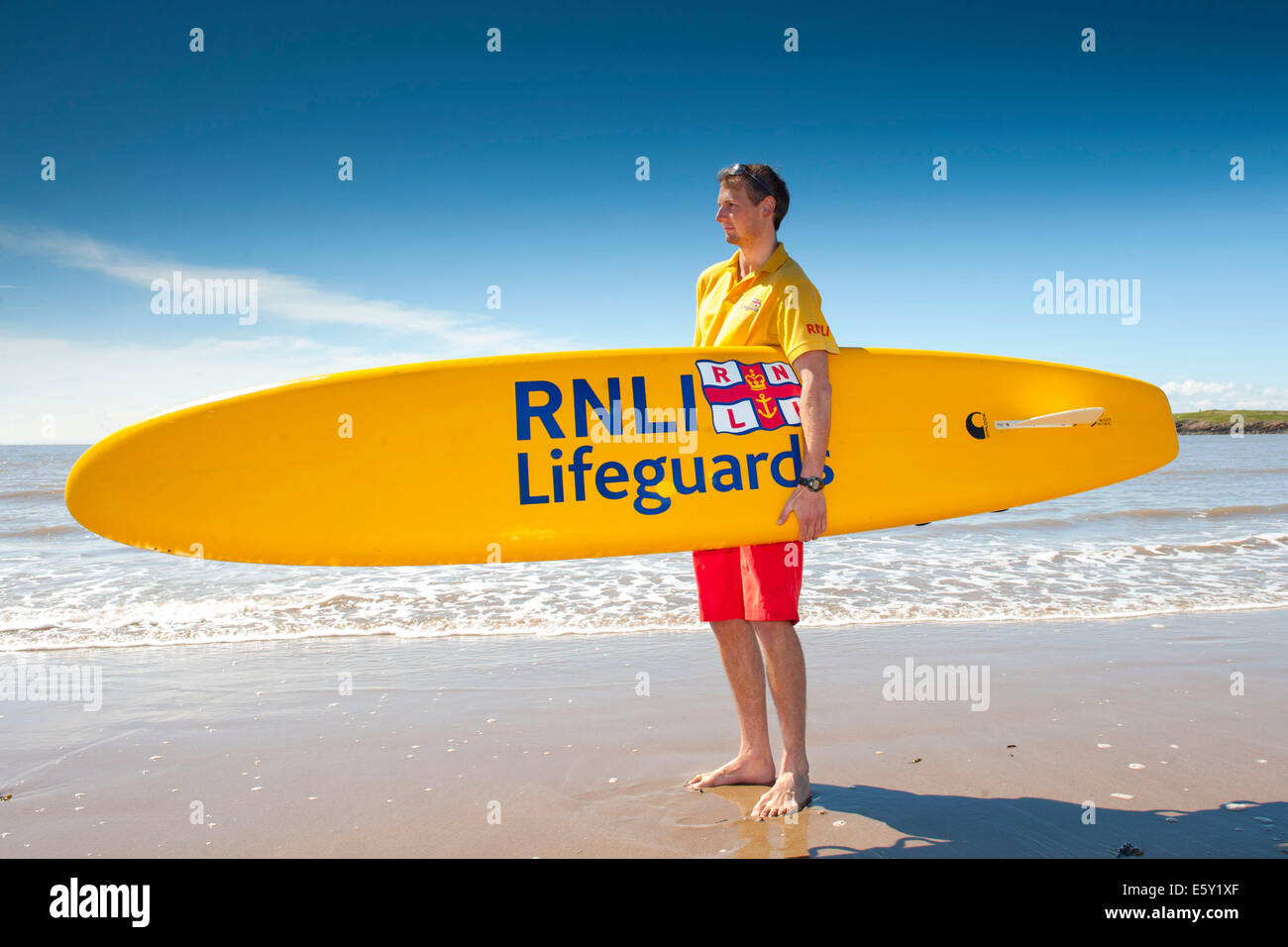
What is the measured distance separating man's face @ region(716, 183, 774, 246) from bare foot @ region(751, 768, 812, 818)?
1546mm

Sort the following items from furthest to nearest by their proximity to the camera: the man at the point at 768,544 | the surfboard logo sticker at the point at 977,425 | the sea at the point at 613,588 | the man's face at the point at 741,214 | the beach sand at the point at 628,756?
the sea at the point at 613,588, the surfboard logo sticker at the point at 977,425, the man's face at the point at 741,214, the man at the point at 768,544, the beach sand at the point at 628,756

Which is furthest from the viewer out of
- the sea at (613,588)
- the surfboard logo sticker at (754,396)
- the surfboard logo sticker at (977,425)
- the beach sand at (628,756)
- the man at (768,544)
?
the sea at (613,588)

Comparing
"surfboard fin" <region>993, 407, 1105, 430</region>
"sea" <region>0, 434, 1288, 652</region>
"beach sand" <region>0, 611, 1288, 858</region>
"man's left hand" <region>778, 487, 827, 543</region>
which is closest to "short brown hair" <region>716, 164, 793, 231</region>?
"man's left hand" <region>778, 487, 827, 543</region>

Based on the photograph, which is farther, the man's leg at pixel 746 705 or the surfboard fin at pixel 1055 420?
the surfboard fin at pixel 1055 420

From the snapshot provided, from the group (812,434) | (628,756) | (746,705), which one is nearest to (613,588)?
(628,756)

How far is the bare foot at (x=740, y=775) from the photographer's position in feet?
7.66

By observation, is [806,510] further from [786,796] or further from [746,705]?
[786,796]

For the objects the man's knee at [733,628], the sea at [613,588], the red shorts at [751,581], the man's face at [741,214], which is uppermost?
the man's face at [741,214]

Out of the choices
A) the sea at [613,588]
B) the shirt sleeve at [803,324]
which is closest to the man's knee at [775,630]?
the shirt sleeve at [803,324]

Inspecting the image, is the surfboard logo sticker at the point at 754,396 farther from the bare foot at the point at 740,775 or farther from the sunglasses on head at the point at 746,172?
the bare foot at the point at 740,775

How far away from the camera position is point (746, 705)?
2.37m

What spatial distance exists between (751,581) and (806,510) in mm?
261

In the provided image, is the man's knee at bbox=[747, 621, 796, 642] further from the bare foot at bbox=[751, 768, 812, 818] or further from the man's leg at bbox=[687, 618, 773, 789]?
the bare foot at bbox=[751, 768, 812, 818]

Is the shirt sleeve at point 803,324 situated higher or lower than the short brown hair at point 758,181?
lower
